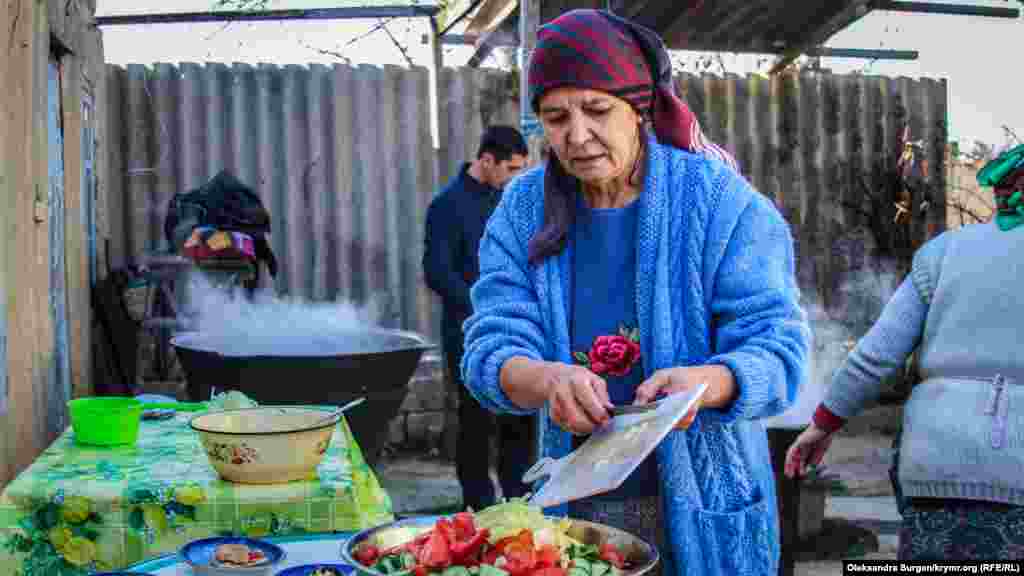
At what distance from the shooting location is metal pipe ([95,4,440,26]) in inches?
262

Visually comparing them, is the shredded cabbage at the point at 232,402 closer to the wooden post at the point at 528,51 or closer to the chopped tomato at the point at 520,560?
the chopped tomato at the point at 520,560

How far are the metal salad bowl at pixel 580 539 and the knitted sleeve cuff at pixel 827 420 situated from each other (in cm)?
147

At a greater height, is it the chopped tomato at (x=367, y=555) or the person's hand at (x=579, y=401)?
the person's hand at (x=579, y=401)

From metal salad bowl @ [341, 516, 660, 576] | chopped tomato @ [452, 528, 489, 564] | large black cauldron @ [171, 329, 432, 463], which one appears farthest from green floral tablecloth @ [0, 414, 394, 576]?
large black cauldron @ [171, 329, 432, 463]

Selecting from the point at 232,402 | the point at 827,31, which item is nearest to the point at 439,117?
the point at 827,31

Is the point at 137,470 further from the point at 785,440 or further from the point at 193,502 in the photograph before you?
the point at 785,440

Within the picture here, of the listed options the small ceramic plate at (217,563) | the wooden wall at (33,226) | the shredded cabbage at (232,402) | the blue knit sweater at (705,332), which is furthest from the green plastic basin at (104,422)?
the blue knit sweater at (705,332)

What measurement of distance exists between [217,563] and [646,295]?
87 centimetres

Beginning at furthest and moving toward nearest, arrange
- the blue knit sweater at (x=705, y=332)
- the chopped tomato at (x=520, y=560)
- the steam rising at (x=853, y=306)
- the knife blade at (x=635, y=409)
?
the steam rising at (x=853, y=306)
the blue knit sweater at (x=705, y=332)
the knife blade at (x=635, y=409)
the chopped tomato at (x=520, y=560)

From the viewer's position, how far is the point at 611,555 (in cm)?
141

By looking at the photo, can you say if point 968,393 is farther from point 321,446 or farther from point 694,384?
point 321,446

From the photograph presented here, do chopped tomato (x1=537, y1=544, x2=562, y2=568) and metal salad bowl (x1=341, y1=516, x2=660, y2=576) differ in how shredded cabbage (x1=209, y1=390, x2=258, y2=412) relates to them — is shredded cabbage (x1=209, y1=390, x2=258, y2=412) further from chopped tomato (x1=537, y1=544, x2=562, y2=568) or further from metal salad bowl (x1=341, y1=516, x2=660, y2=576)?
chopped tomato (x1=537, y1=544, x2=562, y2=568)

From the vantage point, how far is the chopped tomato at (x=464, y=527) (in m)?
1.40

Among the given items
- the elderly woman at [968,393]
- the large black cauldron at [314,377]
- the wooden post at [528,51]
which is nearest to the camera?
the elderly woman at [968,393]
